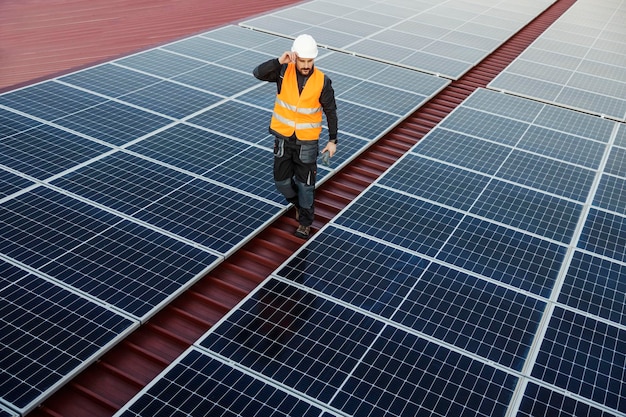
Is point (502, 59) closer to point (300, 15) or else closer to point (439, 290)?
point (300, 15)

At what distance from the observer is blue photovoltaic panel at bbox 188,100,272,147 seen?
966cm

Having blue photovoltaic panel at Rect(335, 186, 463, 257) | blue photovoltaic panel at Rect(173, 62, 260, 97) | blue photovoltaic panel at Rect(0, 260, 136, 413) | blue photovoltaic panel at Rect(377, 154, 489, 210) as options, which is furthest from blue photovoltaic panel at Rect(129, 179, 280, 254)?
blue photovoltaic panel at Rect(173, 62, 260, 97)

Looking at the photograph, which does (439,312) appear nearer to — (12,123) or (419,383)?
(419,383)

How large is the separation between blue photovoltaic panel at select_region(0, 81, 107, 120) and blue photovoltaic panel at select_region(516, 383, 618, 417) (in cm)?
812

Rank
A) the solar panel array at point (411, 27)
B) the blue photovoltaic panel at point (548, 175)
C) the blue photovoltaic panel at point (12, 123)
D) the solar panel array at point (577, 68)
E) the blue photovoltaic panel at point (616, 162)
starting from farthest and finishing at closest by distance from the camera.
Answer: the solar panel array at point (411, 27), the solar panel array at point (577, 68), the blue photovoltaic panel at point (616, 162), the blue photovoltaic panel at point (12, 123), the blue photovoltaic panel at point (548, 175)

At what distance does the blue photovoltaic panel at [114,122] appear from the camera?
924cm

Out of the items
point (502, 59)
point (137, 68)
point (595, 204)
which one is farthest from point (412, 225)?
point (502, 59)

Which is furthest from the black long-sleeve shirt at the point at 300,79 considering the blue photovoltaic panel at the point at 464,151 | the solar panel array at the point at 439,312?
the blue photovoltaic panel at the point at 464,151

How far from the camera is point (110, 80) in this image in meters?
11.2

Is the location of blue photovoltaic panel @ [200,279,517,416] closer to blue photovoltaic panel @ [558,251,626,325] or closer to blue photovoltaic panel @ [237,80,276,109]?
blue photovoltaic panel @ [558,251,626,325]

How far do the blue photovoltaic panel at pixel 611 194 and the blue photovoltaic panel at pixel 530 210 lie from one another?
0.46 m

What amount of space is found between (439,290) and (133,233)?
11.8 feet

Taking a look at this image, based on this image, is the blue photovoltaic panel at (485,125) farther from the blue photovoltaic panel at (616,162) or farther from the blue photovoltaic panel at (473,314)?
the blue photovoltaic panel at (473,314)

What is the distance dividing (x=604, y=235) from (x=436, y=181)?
2337 mm
